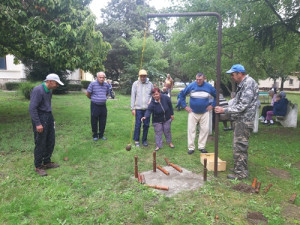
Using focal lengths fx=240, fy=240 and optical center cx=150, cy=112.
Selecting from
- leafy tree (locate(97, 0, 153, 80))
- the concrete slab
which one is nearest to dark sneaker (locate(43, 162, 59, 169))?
the concrete slab

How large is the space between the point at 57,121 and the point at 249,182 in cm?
778

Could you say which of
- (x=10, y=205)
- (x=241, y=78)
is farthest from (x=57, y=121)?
(x=241, y=78)

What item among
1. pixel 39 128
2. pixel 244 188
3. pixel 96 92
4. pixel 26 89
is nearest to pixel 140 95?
pixel 96 92

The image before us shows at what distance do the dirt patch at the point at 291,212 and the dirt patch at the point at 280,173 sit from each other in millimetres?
1240

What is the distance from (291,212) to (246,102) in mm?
1879

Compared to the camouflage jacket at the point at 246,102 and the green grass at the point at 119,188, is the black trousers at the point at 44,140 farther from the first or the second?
the camouflage jacket at the point at 246,102

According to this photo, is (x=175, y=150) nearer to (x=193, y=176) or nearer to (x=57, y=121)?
(x=193, y=176)

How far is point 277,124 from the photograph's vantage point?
33.2ft

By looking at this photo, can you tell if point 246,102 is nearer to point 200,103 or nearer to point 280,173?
point 200,103

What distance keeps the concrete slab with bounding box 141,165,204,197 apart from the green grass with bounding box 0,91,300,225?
0.59 ft

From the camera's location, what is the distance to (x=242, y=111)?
4422 millimetres

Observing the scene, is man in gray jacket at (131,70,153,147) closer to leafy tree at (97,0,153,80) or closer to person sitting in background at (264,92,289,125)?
person sitting in background at (264,92,289,125)

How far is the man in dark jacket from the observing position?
4.59m

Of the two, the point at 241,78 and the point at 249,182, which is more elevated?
the point at 241,78
